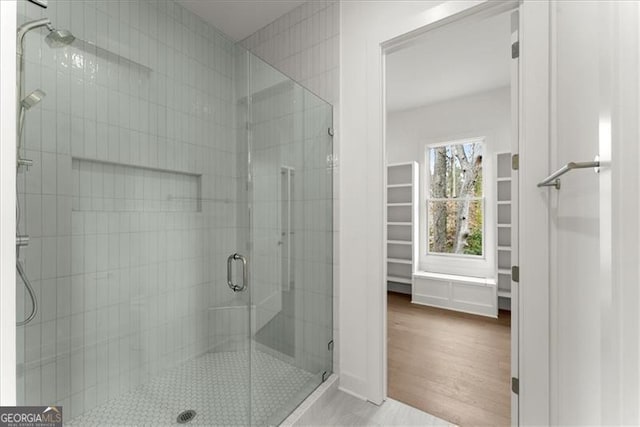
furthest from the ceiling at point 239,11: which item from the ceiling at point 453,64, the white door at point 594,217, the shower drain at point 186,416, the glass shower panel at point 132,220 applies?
A: the shower drain at point 186,416

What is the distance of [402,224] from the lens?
4250 mm

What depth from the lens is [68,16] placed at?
4.25 feet

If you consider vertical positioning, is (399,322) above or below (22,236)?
below

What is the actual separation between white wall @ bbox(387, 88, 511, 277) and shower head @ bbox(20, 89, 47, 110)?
4.15 meters

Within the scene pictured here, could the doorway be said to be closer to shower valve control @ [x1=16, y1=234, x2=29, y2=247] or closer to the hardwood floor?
the hardwood floor

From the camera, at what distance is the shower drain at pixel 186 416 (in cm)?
149

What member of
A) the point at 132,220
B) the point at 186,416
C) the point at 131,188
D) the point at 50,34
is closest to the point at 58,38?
the point at 50,34

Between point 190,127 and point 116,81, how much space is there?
46 centimetres

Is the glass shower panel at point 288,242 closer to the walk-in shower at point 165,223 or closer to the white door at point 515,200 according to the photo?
the walk-in shower at point 165,223

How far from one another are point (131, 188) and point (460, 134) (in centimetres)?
A: 403

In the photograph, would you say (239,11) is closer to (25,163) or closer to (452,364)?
(25,163)

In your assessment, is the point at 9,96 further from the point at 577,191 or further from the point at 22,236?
the point at 577,191

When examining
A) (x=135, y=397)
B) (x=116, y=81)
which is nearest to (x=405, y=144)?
(x=116, y=81)

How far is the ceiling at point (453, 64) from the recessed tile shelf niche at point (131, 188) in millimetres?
2095
